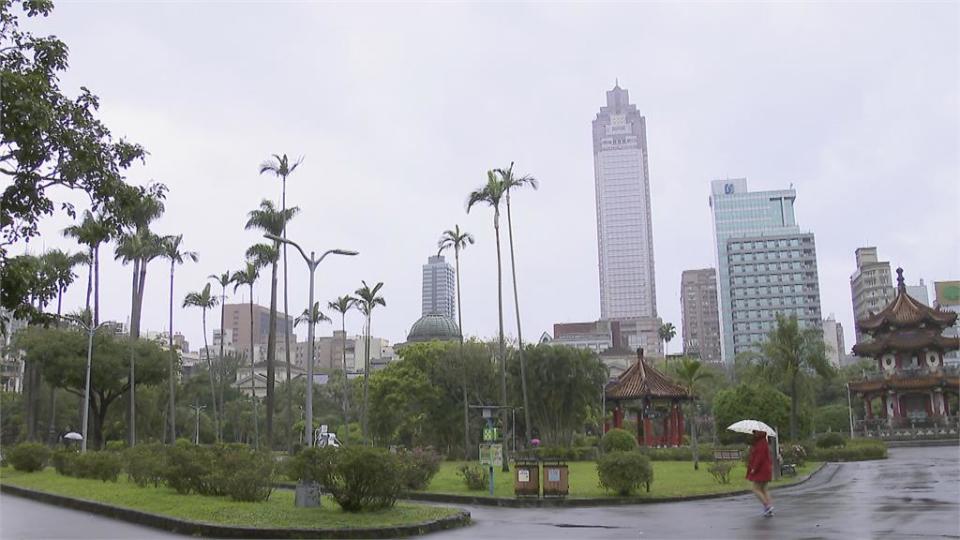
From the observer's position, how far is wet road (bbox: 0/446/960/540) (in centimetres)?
1379

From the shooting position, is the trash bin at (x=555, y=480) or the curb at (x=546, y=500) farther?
the trash bin at (x=555, y=480)

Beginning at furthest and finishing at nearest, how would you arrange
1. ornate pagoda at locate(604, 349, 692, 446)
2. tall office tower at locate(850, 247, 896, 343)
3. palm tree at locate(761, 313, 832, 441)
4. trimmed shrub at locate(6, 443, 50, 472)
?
tall office tower at locate(850, 247, 896, 343) < ornate pagoda at locate(604, 349, 692, 446) < palm tree at locate(761, 313, 832, 441) < trimmed shrub at locate(6, 443, 50, 472)

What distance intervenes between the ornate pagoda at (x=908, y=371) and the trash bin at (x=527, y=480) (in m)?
48.6

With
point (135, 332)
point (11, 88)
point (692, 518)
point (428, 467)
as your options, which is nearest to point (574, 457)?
point (428, 467)

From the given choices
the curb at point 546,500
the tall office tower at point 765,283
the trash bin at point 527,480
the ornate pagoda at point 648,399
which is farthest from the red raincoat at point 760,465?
the tall office tower at point 765,283

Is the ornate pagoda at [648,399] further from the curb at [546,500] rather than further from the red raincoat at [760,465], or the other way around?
the red raincoat at [760,465]

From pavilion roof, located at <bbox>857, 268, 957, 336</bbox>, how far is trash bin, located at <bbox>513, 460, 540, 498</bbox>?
52.9 m

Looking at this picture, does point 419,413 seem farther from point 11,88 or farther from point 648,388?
point 11,88

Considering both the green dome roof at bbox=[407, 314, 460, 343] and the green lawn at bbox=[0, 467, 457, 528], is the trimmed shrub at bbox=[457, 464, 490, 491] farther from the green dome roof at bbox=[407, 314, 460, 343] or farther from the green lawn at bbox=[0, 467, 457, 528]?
the green dome roof at bbox=[407, 314, 460, 343]

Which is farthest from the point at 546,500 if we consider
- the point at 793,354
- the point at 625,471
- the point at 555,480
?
the point at 793,354

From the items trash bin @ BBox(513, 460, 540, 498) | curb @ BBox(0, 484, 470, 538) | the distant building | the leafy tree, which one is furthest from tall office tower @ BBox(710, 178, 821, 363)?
curb @ BBox(0, 484, 470, 538)

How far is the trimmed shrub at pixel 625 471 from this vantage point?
22.0 meters

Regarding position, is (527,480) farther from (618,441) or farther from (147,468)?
(618,441)

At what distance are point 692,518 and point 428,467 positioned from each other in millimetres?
9659
